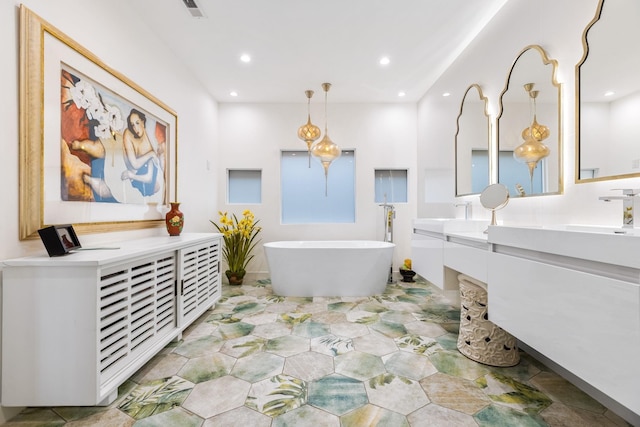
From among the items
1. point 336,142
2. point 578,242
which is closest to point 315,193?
point 336,142

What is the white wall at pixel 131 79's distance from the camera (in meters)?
1.30

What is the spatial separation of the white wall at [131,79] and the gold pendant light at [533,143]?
2.89m

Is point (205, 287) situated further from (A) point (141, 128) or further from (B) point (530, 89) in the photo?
(B) point (530, 89)

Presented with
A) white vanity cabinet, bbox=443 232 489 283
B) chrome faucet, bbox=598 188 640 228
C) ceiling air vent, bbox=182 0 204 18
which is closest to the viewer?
chrome faucet, bbox=598 188 640 228

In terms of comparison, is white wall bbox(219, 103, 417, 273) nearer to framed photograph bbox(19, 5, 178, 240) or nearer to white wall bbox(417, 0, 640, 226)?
white wall bbox(417, 0, 640, 226)

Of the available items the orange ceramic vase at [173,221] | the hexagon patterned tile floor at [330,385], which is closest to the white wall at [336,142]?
the orange ceramic vase at [173,221]

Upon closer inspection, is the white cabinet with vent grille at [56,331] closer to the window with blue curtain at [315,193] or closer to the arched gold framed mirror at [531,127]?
the arched gold framed mirror at [531,127]

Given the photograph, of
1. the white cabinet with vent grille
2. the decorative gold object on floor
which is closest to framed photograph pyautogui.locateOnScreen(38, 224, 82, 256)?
the white cabinet with vent grille

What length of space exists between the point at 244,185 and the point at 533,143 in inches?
134

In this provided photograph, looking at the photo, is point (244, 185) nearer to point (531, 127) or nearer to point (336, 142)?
point (336, 142)

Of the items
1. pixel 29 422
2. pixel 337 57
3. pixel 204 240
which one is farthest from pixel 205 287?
pixel 337 57

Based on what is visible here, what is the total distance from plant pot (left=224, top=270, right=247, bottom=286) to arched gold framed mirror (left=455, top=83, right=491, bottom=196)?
2798 millimetres

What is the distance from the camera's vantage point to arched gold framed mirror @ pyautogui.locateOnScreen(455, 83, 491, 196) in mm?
2443

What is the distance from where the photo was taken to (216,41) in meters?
2.59
